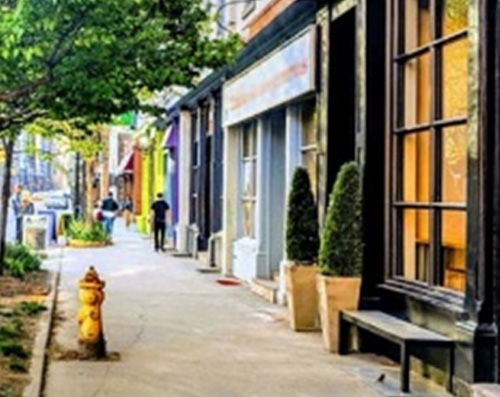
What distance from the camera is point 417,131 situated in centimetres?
1027

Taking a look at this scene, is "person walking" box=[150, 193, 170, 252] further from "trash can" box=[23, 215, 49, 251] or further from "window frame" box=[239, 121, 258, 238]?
"window frame" box=[239, 121, 258, 238]

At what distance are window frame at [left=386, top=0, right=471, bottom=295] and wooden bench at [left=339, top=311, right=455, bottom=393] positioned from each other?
50cm

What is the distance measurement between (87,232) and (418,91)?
22721 mm

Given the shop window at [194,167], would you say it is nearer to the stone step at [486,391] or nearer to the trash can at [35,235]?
the trash can at [35,235]

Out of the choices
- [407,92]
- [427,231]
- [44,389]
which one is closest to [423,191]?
[427,231]

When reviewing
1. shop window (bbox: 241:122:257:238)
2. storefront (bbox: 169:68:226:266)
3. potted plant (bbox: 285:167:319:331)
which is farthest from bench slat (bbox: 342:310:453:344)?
storefront (bbox: 169:68:226:266)

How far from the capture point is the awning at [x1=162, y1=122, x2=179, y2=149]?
30122 millimetres

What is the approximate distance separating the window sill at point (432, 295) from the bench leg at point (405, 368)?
21.2 inches

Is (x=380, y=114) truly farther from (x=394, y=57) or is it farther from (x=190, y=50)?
(x=190, y=50)

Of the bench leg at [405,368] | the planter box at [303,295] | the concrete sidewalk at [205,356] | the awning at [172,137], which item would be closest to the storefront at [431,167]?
the bench leg at [405,368]

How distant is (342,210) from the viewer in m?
10.8

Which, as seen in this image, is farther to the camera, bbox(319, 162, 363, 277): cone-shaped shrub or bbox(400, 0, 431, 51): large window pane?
bbox(319, 162, 363, 277): cone-shaped shrub

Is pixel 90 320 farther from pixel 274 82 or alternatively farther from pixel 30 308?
pixel 274 82

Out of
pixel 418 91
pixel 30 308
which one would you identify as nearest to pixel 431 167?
pixel 418 91
